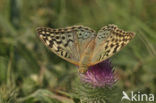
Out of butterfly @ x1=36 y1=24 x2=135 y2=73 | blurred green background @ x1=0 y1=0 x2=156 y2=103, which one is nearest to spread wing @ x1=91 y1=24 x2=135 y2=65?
butterfly @ x1=36 y1=24 x2=135 y2=73

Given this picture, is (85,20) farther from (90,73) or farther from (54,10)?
(90,73)

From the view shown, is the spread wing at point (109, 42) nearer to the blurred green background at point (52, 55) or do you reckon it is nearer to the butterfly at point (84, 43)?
the butterfly at point (84, 43)

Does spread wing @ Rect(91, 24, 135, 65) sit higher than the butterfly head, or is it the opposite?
spread wing @ Rect(91, 24, 135, 65)

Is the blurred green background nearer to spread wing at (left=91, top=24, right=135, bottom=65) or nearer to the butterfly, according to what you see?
the butterfly

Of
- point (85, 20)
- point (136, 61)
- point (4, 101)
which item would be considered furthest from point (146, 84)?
point (85, 20)

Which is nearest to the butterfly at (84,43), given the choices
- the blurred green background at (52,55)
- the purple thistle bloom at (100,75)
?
the purple thistle bloom at (100,75)

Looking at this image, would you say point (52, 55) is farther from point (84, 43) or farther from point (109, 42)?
point (109, 42)

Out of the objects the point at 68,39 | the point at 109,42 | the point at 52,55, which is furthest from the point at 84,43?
the point at 52,55
